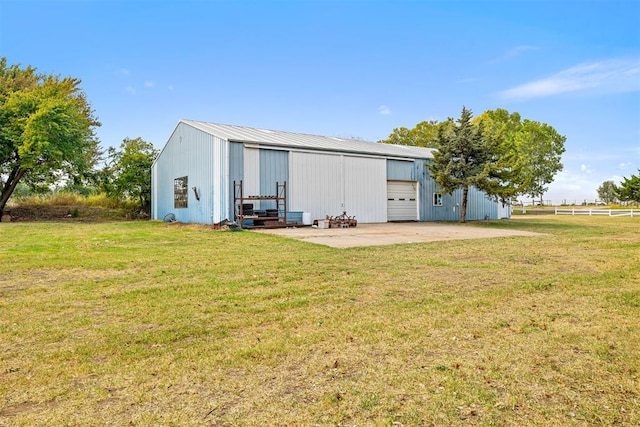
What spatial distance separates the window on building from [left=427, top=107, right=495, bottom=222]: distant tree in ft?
39.9

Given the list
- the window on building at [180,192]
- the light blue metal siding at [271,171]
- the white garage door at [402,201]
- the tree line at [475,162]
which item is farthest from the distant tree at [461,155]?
the window on building at [180,192]

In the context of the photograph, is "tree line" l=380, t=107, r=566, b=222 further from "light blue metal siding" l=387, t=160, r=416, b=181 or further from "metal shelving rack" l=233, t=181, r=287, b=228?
"metal shelving rack" l=233, t=181, r=287, b=228

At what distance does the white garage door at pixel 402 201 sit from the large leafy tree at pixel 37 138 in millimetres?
17520

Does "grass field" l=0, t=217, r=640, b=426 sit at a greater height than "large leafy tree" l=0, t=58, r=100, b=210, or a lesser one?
lesser

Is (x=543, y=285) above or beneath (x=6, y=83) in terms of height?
beneath

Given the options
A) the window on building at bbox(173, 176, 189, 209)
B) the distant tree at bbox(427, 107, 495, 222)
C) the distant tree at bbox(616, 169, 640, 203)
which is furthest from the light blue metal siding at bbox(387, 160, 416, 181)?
the distant tree at bbox(616, 169, 640, 203)

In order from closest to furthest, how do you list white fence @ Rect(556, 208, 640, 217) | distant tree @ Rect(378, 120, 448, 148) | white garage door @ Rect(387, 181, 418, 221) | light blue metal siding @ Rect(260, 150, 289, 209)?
light blue metal siding @ Rect(260, 150, 289, 209) < white garage door @ Rect(387, 181, 418, 221) < white fence @ Rect(556, 208, 640, 217) < distant tree @ Rect(378, 120, 448, 148)

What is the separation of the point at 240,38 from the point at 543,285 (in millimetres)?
17433

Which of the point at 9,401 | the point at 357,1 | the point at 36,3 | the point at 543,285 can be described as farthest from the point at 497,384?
the point at 36,3

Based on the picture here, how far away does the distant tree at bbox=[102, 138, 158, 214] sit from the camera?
23719mm

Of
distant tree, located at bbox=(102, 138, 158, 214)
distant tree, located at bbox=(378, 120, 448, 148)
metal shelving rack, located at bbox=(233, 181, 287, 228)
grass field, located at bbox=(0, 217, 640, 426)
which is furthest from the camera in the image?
distant tree, located at bbox=(378, 120, 448, 148)

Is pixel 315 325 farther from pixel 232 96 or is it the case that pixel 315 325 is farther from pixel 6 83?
pixel 6 83

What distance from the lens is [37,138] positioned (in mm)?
19234

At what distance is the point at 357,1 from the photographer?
50.5 feet
